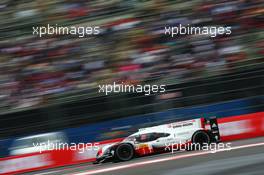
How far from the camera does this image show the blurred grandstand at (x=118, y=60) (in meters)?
10.6

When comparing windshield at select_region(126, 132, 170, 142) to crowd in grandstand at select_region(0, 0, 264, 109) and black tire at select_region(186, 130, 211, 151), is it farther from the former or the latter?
crowd in grandstand at select_region(0, 0, 264, 109)

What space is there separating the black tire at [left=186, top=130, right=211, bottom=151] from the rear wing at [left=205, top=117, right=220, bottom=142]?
6.6 inches

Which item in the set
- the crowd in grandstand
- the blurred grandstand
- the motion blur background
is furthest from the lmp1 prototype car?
the crowd in grandstand

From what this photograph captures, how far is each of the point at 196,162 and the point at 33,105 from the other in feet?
15.8

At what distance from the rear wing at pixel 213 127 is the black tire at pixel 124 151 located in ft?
5.31

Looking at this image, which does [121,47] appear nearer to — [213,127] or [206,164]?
[213,127]

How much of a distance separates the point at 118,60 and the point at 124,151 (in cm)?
271

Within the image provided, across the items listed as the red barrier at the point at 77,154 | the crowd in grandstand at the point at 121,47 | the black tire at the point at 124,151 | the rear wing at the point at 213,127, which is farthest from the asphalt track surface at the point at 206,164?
the crowd in grandstand at the point at 121,47

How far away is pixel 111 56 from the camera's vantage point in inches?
464

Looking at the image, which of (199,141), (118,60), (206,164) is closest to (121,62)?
(118,60)

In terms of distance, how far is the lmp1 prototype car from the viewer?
31.9 ft

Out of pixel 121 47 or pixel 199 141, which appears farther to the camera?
pixel 121 47

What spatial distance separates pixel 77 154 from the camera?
10.7m

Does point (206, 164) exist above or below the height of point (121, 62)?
below
